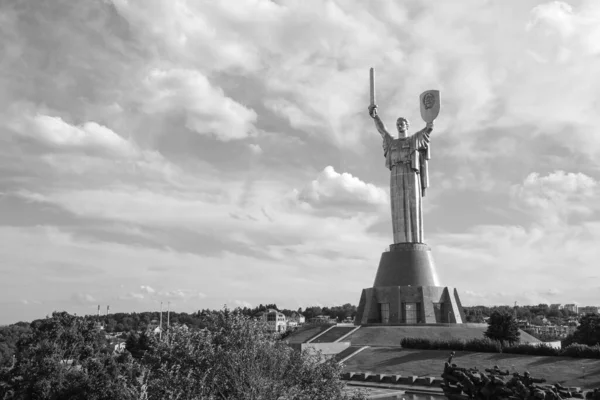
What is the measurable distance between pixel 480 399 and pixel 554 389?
2.33 m

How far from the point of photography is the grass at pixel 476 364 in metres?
23.8

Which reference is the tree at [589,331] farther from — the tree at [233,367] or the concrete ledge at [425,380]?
the tree at [233,367]

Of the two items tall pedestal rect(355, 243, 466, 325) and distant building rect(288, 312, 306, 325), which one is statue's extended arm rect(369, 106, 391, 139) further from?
distant building rect(288, 312, 306, 325)

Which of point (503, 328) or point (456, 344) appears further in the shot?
point (503, 328)

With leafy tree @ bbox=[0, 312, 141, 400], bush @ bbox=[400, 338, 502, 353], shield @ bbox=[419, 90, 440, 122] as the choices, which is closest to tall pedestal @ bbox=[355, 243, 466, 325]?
bush @ bbox=[400, 338, 502, 353]

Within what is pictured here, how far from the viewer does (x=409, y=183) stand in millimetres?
43562

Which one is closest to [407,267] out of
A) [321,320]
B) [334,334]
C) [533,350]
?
[334,334]

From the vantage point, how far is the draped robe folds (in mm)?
43219

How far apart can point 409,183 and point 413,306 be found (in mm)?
9704

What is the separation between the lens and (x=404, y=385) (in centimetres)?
2505

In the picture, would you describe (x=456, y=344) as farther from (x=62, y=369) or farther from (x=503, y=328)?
(x=62, y=369)

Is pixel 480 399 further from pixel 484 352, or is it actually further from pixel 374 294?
pixel 374 294

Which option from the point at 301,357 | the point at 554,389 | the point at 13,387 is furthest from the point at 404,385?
the point at 13,387

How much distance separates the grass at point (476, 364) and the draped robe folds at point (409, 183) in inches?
515
